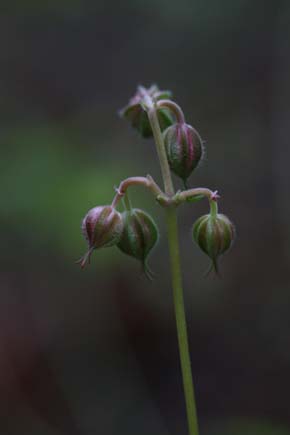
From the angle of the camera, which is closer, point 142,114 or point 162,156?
point 162,156

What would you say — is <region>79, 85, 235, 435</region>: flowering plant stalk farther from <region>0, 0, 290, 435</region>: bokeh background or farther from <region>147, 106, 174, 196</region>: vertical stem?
<region>0, 0, 290, 435</region>: bokeh background

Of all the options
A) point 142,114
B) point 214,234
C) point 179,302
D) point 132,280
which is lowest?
point 179,302

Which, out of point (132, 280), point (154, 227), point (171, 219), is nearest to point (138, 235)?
point (154, 227)

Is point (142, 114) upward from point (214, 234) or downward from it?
upward

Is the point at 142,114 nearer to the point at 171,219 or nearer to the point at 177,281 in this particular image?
the point at 171,219

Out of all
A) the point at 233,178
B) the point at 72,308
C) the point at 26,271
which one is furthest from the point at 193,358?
the point at 233,178

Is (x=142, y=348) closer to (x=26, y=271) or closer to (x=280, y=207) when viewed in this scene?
(x=26, y=271)

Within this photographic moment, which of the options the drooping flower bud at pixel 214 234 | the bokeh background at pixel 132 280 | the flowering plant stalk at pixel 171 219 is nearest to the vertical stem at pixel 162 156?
the flowering plant stalk at pixel 171 219
